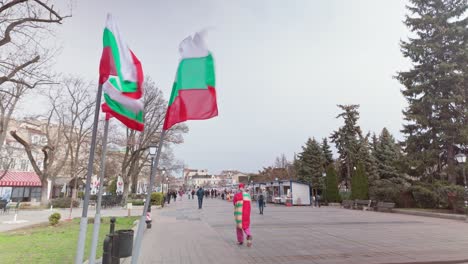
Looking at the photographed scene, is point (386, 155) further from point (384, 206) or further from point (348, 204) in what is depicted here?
point (384, 206)

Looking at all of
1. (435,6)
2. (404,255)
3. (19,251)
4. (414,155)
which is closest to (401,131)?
(414,155)

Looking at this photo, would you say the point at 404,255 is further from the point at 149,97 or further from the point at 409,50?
the point at 149,97

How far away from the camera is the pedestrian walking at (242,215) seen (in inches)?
372

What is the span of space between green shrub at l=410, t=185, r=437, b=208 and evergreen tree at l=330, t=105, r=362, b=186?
20.5 meters

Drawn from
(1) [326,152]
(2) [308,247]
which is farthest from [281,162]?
(2) [308,247]

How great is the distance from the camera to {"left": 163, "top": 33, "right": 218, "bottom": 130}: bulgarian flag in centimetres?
383

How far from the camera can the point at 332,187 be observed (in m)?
37.9

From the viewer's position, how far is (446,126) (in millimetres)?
25500

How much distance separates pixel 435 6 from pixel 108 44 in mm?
32908

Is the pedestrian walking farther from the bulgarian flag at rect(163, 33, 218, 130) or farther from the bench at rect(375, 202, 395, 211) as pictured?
the bench at rect(375, 202, 395, 211)

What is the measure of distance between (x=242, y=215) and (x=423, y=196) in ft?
69.9

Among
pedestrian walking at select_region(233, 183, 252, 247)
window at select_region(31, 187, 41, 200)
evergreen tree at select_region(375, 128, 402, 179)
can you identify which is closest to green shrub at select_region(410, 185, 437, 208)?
evergreen tree at select_region(375, 128, 402, 179)

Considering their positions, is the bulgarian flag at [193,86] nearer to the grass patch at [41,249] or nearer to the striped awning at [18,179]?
the grass patch at [41,249]

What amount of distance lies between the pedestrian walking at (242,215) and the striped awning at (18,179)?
135 feet
